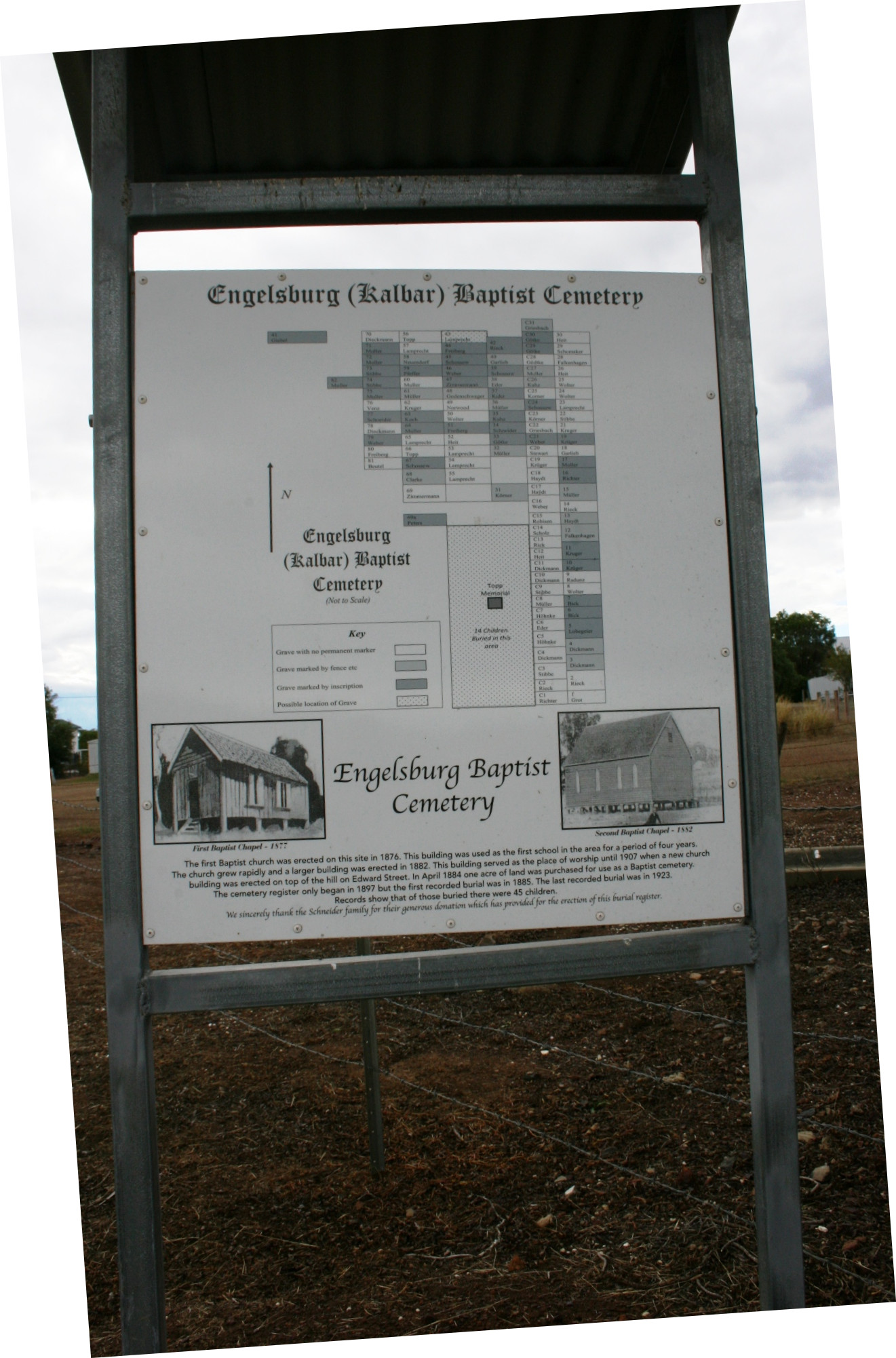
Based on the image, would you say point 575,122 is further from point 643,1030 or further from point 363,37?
point 643,1030

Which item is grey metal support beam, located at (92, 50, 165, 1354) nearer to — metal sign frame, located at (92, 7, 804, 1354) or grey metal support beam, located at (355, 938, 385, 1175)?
metal sign frame, located at (92, 7, 804, 1354)

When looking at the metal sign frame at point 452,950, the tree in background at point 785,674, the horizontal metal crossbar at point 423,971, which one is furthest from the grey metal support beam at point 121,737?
the tree in background at point 785,674

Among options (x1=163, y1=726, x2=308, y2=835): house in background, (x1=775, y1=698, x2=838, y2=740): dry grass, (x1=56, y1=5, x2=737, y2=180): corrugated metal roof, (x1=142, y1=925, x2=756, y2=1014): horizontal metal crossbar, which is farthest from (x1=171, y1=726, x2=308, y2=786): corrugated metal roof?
(x1=775, y1=698, x2=838, y2=740): dry grass

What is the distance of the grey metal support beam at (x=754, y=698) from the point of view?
5.49 ft

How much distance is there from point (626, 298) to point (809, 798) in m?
5.43

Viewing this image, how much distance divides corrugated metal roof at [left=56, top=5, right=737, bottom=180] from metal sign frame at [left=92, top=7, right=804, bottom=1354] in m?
0.31

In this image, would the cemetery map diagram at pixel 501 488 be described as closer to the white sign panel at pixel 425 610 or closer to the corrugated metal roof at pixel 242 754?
the white sign panel at pixel 425 610

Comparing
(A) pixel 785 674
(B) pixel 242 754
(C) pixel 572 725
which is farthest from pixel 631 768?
(A) pixel 785 674

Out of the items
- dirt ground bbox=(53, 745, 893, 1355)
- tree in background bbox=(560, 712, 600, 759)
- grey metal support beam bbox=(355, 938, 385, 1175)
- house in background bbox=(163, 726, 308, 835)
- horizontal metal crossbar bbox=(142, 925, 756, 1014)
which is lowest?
dirt ground bbox=(53, 745, 893, 1355)

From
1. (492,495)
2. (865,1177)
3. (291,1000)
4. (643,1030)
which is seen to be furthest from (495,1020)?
(492,495)

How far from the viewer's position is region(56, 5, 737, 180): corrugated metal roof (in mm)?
2031

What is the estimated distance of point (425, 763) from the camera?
1.69 metres

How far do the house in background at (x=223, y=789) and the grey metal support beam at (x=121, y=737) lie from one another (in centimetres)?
9

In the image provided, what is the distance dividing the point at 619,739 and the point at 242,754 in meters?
0.78
